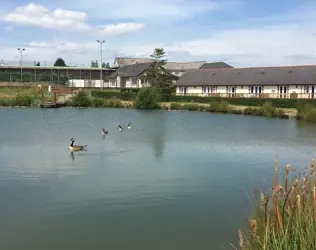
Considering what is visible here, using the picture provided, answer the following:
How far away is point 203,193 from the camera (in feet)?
42.5

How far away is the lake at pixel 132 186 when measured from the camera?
9.42m

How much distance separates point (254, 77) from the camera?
55.6 meters

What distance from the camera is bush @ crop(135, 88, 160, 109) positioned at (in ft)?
173

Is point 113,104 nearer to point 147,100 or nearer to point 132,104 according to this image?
point 132,104

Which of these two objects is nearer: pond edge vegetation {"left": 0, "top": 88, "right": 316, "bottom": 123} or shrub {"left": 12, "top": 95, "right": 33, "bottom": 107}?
pond edge vegetation {"left": 0, "top": 88, "right": 316, "bottom": 123}

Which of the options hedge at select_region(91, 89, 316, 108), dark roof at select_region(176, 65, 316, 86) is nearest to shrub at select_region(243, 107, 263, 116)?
hedge at select_region(91, 89, 316, 108)

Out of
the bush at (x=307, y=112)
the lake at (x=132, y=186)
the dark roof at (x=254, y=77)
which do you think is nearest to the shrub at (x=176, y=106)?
the dark roof at (x=254, y=77)

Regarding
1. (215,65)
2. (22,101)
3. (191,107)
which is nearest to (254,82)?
(191,107)

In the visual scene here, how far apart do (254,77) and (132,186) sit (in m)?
45.0

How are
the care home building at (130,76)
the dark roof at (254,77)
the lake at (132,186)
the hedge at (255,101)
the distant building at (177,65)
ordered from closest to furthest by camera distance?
the lake at (132,186), the hedge at (255,101), the dark roof at (254,77), the care home building at (130,76), the distant building at (177,65)

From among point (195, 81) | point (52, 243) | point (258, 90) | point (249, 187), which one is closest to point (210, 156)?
point (249, 187)

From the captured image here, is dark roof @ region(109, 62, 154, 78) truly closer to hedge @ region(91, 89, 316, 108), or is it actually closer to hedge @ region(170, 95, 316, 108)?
hedge @ region(91, 89, 316, 108)

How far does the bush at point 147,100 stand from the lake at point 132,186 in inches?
1013

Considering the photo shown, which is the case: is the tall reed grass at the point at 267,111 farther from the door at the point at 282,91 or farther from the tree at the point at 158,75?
the tree at the point at 158,75
